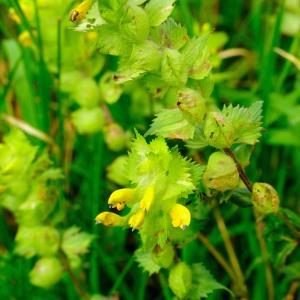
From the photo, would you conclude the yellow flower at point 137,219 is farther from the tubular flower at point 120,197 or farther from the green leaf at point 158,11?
the green leaf at point 158,11

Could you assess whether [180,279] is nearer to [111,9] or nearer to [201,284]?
[201,284]

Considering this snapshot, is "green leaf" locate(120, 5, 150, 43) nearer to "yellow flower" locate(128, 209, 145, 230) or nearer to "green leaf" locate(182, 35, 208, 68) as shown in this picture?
"green leaf" locate(182, 35, 208, 68)

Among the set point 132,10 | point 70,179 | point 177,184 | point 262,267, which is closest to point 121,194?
point 177,184

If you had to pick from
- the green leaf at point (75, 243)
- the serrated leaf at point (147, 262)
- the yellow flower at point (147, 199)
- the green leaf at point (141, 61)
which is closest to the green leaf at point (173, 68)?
the green leaf at point (141, 61)

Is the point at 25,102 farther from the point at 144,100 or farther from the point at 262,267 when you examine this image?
the point at 262,267

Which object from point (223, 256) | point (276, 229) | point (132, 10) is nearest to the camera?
point (132, 10)
